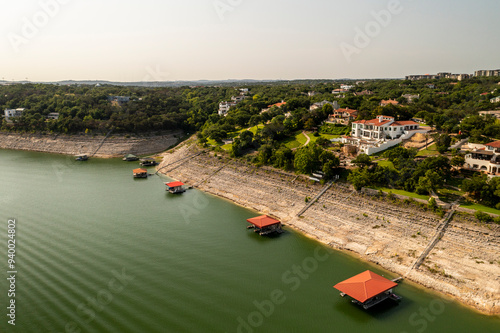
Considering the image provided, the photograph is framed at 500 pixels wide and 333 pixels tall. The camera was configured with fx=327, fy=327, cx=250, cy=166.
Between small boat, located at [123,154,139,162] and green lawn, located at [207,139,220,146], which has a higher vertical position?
green lawn, located at [207,139,220,146]

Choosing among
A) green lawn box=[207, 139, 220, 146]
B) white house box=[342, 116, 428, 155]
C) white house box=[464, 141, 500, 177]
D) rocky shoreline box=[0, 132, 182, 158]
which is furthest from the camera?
rocky shoreline box=[0, 132, 182, 158]

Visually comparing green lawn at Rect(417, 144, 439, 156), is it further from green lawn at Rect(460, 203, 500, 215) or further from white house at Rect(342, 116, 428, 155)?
green lawn at Rect(460, 203, 500, 215)

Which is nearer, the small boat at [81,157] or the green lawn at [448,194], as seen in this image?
the green lawn at [448,194]

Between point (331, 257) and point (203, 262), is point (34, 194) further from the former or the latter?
point (331, 257)

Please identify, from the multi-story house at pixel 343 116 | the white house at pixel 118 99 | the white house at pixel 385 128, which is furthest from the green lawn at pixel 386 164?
the white house at pixel 118 99

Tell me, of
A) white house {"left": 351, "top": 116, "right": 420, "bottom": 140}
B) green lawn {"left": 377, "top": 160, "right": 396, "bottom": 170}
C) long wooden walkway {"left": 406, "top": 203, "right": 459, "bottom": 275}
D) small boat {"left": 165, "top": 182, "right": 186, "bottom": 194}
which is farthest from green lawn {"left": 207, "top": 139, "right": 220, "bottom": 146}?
long wooden walkway {"left": 406, "top": 203, "right": 459, "bottom": 275}

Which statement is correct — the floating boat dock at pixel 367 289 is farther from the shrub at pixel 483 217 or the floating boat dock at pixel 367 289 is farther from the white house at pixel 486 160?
the white house at pixel 486 160
